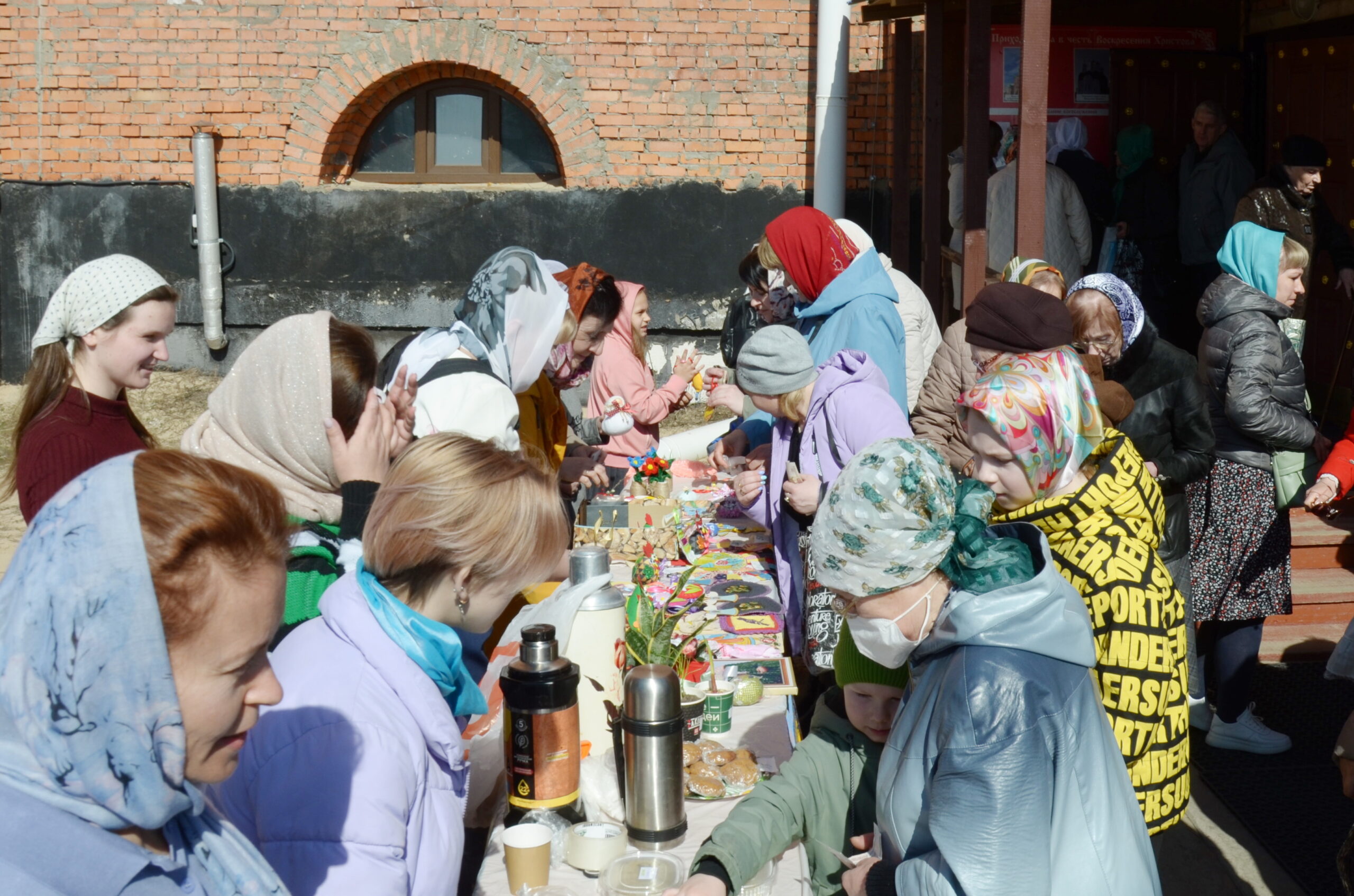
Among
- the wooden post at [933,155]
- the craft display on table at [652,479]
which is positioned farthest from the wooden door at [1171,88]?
the craft display on table at [652,479]

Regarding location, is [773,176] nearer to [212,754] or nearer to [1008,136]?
[1008,136]

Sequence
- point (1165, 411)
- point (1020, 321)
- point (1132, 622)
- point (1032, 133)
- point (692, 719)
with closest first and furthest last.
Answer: point (1132, 622), point (692, 719), point (1020, 321), point (1165, 411), point (1032, 133)

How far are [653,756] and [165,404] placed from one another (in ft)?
30.0

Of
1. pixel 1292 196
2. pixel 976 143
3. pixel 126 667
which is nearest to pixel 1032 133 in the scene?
pixel 976 143

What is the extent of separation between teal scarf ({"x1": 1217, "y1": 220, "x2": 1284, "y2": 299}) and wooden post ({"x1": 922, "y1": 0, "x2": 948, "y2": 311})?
11.0 feet

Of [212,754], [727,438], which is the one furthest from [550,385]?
[212,754]

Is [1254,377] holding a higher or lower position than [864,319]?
lower

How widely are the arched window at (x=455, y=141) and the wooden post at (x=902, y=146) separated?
10.0 feet

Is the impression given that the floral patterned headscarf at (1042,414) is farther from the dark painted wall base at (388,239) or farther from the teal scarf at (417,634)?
the dark painted wall base at (388,239)

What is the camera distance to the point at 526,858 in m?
2.12

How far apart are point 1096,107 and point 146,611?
8.85 m

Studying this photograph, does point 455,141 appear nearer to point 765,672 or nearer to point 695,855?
point 765,672

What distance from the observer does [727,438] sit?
540 centimetres

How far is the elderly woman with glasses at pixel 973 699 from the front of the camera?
1744 millimetres
